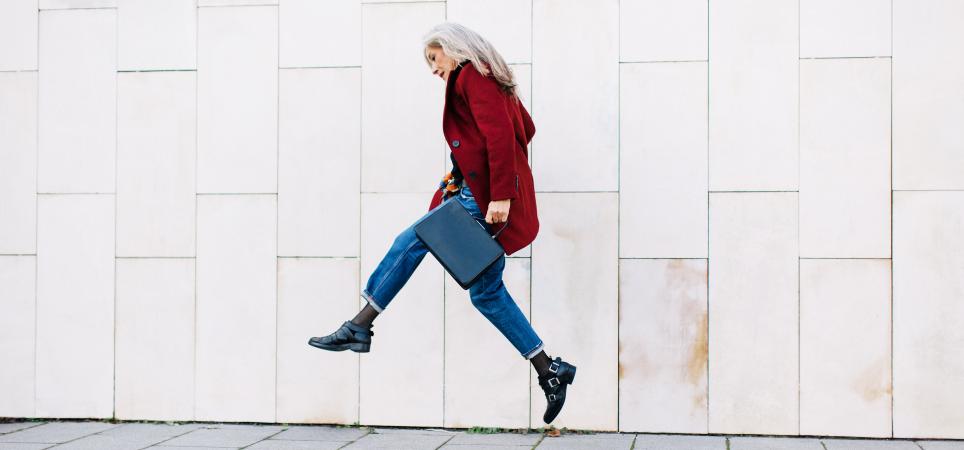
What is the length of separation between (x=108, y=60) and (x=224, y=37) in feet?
2.35

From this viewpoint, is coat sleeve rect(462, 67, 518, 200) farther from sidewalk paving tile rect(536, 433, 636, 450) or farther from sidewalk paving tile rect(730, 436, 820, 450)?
sidewalk paving tile rect(730, 436, 820, 450)

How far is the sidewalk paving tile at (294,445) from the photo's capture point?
4.75m

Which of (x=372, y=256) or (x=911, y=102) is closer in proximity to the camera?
(x=911, y=102)

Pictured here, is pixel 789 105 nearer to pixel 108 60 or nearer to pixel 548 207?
pixel 548 207

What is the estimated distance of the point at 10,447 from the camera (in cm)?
486

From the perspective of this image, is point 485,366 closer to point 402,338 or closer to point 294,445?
point 402,338

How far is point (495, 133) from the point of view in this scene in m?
4.20

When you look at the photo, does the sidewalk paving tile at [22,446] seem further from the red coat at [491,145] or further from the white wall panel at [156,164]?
Result: the red coat at [491,145]

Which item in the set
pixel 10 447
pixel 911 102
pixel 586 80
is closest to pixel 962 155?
pixel 911 102

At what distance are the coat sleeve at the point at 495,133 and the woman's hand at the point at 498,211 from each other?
3 centimetres

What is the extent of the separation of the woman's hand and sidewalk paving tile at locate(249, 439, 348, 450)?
1.48m

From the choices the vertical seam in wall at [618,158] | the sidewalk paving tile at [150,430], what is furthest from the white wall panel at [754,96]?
the sidewalk paving tile at [150,430]

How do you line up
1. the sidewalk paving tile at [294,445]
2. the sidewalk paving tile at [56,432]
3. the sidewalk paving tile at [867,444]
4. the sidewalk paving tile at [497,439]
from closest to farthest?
1. the sidewalk paving tile at [294,445]
2. the sidewalk paving tile at [867,444]
3. the sidewalk paving tile at [497,439]
4. the sidewalk paving tile at [56,432]

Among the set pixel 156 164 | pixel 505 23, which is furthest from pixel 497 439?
pixel 156 164
